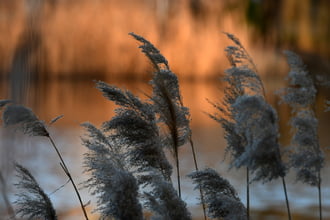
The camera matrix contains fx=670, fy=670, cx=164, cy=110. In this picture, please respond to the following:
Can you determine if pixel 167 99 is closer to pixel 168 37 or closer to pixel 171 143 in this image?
pixel 171 143

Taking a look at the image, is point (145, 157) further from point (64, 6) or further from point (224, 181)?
point (64, 6)

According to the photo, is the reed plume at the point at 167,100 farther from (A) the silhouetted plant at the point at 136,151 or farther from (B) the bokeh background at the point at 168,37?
(B) the bokeh background at the point at 168,37

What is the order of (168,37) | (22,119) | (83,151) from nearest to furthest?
(22,119)
(83,151)
(168,37)

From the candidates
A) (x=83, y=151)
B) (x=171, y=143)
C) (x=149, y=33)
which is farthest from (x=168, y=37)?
(x=171, y=143)

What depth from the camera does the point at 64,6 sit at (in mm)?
9695

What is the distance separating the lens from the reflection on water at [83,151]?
71.7 inches

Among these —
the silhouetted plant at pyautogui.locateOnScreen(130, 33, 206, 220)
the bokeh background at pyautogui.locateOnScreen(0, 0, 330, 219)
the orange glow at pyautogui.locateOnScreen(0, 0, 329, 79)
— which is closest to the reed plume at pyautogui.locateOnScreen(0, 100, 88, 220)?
→ the silhouetted plant at pyautogui.locateOnScreen(130, 33, 206, 220)

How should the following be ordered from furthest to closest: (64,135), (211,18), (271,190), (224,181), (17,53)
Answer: (211,18) → (64,135) → (271,190) → (224,181) → (17,53)

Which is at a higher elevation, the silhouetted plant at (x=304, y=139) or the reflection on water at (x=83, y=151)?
the reflection on water at (x=83, y=151)

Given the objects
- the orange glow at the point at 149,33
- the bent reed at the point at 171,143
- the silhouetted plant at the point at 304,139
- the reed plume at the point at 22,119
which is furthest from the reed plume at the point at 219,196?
the orange glow at the point at 149,33

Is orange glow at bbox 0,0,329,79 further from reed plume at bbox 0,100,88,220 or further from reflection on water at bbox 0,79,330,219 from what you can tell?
reed plume at bbox 0,100,88,220

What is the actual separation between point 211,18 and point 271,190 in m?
6.16

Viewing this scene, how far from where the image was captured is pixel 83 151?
16.4 ft

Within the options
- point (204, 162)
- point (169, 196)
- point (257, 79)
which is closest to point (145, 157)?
point (169, 196)
